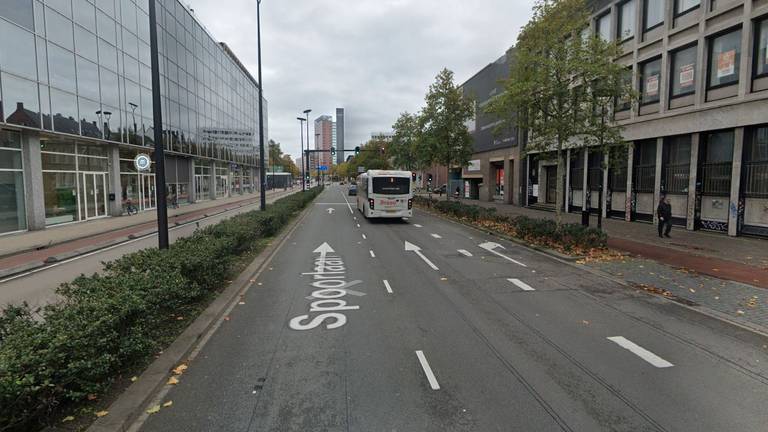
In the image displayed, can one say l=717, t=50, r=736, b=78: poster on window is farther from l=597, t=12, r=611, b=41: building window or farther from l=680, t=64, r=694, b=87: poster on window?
l=597, t=12, r=611, b=41: building window

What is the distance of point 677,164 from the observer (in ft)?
65.7

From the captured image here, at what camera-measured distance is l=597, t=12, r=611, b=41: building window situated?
2459 centimetres

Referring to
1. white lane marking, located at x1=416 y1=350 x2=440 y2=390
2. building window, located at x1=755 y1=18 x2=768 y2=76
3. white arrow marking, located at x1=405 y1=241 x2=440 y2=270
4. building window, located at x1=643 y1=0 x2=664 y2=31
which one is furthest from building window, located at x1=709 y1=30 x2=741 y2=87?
white lane marking, located at x1=416 y1=350 x2=440 y2=390

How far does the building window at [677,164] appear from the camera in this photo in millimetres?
19547

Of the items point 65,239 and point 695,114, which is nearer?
point 65,239

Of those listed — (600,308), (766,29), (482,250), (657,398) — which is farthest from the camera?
(766,29)

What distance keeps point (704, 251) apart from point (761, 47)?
28.8 feet

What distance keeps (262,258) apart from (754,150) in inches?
732

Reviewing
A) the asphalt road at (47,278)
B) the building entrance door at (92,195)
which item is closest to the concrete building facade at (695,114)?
the asphalt road at (47,278)

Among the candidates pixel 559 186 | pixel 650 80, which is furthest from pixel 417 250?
pixel 650 80

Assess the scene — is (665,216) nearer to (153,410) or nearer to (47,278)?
(153,410)

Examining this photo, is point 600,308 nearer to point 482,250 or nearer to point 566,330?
point 566,330

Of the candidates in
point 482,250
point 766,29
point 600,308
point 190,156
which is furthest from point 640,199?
point 190,156

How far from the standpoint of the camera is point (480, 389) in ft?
15.2
